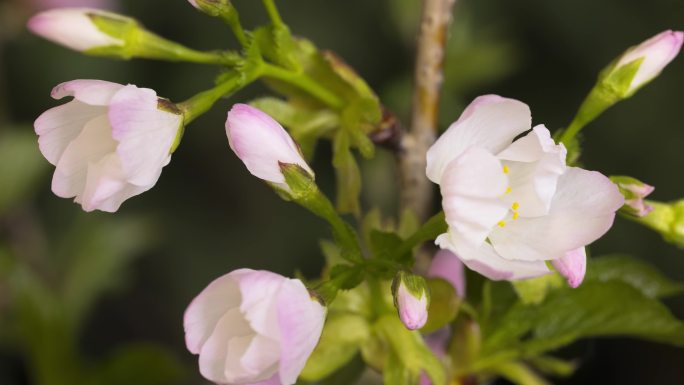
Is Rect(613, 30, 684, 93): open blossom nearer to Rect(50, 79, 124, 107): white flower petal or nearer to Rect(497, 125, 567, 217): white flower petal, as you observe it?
Rect(497, 125, 567, 217): white flower petal

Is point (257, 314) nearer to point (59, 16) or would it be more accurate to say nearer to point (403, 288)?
point (403, 288)

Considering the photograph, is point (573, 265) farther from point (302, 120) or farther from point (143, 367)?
point (143, 367)

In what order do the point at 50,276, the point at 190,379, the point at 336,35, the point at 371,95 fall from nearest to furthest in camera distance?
the point at 371,95, the point at 190,379, the point at 50,276, the point at 336,35

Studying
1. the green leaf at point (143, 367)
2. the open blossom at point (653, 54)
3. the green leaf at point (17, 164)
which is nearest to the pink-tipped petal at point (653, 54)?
the open blossom at point (653, 54)

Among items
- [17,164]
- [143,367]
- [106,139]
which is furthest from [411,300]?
[17,164]

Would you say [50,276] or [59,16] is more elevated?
[59,16]

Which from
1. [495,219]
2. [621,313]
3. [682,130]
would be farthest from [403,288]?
[682,130]

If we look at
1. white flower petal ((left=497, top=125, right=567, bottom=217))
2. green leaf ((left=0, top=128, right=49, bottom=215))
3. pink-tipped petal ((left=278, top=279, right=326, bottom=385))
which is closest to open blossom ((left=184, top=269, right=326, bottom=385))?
pink-tipped petal ((left=278, top=279, right=326, bottom=385))

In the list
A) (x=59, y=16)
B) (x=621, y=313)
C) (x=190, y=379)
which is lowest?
(x=190, y=379)
